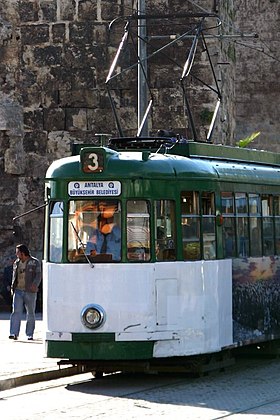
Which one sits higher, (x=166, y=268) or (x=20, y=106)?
(x=20, y=106)

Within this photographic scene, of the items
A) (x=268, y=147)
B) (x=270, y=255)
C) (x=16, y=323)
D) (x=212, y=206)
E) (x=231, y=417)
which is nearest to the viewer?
(x=231, y=417)

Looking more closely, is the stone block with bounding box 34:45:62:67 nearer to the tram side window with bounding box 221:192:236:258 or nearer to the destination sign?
the tram side window with bounding box 221:192:236:258

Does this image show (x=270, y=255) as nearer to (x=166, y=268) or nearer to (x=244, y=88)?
(x=166, y=268)

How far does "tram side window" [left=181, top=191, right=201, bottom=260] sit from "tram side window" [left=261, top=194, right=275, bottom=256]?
194 centimetres

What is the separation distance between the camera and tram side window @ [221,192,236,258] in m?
17.0

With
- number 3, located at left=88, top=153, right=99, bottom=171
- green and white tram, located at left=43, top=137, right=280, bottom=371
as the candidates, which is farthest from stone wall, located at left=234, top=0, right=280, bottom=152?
number 3, located at left=88, top=153, right=99, bottom=171

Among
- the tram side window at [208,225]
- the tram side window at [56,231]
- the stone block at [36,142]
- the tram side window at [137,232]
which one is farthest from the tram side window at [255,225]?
the stone block at [36,142]

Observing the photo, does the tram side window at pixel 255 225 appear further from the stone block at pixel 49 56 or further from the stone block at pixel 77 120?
the stone block at pixel 49 56

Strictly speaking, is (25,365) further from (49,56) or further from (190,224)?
(49,56)

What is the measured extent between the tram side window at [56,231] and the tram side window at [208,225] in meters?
1.72

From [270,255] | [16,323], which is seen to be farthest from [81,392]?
[16,323]

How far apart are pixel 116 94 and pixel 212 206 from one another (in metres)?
12.5

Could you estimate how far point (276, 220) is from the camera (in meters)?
18.6

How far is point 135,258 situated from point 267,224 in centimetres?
303
